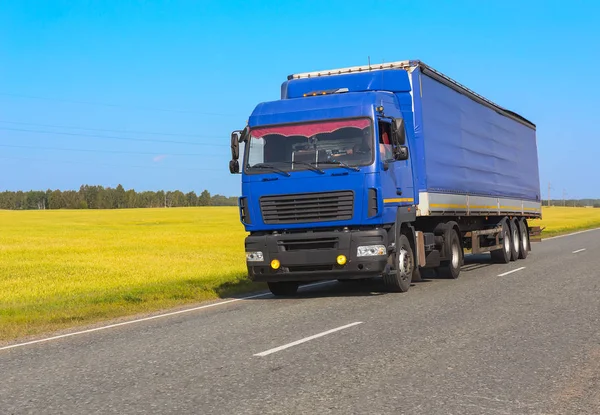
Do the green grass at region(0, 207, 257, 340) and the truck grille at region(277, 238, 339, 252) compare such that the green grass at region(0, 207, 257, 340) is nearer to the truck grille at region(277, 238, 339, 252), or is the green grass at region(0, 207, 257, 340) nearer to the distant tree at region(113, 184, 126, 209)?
the truck grille at region(277, 238, 339, 252)

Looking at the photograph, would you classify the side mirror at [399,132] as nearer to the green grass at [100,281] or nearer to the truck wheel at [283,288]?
the truck wheel at [283,288]

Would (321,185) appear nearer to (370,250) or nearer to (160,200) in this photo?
(370,250)

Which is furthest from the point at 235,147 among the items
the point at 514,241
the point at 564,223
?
the point at 564,223

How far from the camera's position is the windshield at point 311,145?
11484 millimetres

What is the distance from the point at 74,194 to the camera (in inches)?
6560

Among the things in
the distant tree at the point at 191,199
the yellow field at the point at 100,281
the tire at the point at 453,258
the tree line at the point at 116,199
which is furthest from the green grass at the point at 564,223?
the distant tree at the point at 191,199

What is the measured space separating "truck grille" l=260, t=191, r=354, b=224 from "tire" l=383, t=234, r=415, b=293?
1365mm

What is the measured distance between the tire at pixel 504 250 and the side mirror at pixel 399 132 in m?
8.40

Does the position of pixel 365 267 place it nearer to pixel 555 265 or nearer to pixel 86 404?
pixel 86 404

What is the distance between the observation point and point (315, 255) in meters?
11.5

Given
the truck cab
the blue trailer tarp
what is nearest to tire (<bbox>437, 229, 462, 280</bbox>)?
the blue trailer tarp

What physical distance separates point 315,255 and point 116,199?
163680 millimetres

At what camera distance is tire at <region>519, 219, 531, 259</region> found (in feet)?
68.2

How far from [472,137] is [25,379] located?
12.7 meters
